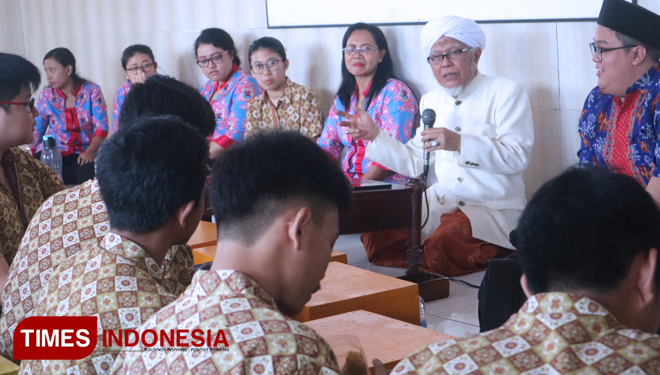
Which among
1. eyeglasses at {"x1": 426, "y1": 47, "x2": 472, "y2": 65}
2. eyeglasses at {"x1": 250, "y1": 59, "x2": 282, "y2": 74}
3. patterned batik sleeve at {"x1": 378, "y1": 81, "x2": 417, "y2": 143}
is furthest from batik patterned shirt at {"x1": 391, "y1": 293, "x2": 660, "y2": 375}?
eyeglasses at {"x1": 250, "y1": 59, "x2": 282, "y2": 74}

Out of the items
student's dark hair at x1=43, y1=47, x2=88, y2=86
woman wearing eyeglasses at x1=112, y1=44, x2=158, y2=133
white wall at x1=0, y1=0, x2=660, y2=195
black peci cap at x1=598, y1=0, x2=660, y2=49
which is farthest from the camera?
student's dark hair at x1=43, y1=47, x2=88, y2=86

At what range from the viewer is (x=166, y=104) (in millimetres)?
2045

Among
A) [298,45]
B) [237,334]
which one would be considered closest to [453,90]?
[298,45]

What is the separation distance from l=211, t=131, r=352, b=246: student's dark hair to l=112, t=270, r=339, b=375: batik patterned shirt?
0.10 metres

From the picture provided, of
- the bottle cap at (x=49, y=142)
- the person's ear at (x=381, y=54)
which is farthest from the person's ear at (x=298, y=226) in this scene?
the bottle cap at (x=49, y=142)

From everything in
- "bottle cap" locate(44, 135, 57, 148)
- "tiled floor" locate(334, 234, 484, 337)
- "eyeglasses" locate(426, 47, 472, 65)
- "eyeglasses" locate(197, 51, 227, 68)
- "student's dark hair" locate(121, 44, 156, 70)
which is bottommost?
"tiled floor" locate(334, 234, 484, 337)

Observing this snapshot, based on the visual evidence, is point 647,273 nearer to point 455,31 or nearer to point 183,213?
point 183,213

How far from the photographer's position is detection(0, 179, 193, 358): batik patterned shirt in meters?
1.64

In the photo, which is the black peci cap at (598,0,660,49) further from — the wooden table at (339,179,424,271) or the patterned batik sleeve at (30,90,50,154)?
the patterned batik sleeve at (30,90,50,154)

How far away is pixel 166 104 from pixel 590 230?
146cm

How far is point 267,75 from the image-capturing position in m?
4.71

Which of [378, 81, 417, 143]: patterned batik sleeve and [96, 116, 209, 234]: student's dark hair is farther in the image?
[378, 81, 417, 143]: patterned batik sleeve

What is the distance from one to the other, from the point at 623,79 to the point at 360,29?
2106mm

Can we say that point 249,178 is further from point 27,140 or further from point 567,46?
point 567,46
